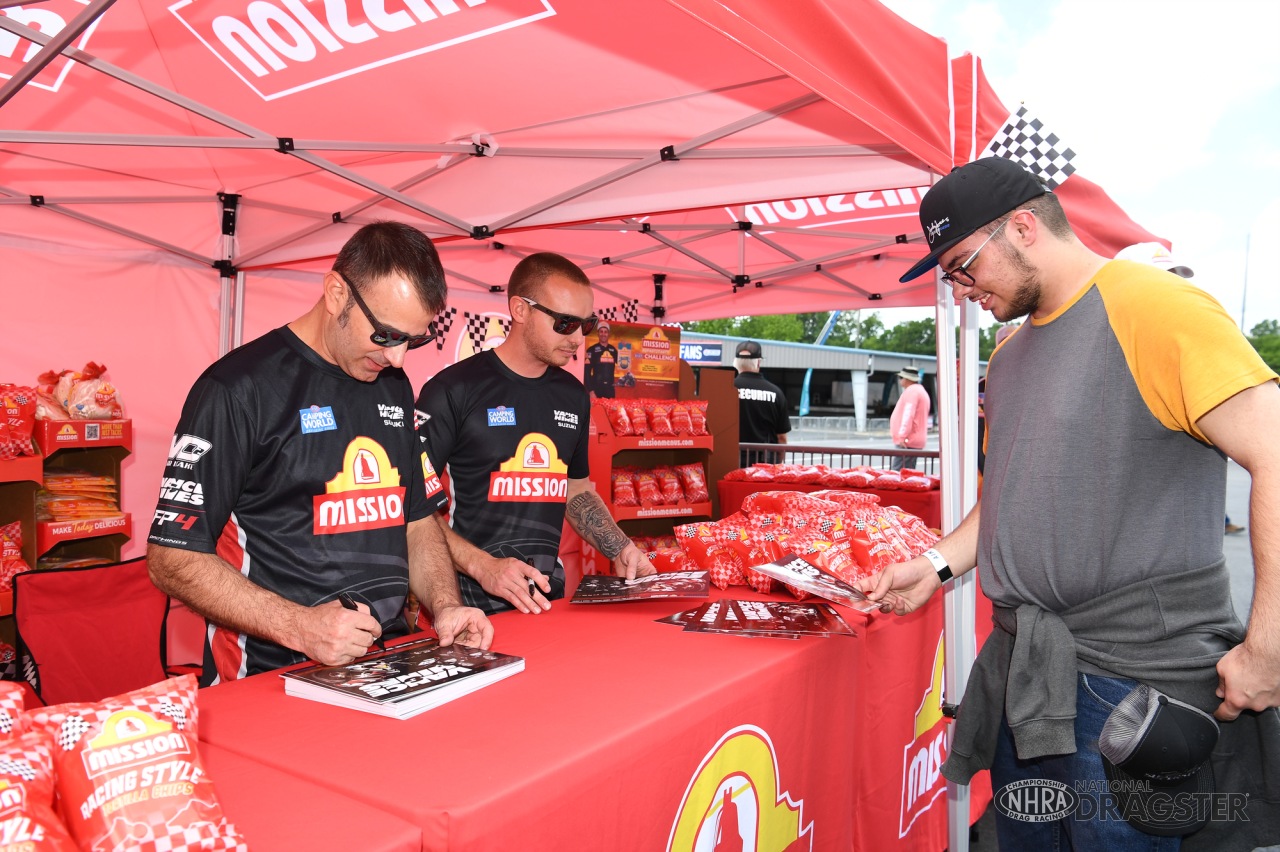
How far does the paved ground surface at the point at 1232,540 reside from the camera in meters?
3.30

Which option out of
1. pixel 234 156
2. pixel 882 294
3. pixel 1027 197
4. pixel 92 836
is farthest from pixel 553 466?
pixel 882 294

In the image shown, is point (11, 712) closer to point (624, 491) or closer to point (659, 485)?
point (624, 491)

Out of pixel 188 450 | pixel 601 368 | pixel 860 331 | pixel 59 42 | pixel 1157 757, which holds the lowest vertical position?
pixel 1157 757

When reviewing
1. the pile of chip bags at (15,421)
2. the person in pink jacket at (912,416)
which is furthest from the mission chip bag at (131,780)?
the person in pink jacket at (912,416)

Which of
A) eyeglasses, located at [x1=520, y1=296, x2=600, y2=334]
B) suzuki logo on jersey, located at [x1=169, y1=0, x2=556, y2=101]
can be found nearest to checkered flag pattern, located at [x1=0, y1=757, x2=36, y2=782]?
eyeglasses, located at [x1=520, y1=296, x2=600, y2=334]

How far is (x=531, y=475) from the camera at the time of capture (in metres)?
2.67

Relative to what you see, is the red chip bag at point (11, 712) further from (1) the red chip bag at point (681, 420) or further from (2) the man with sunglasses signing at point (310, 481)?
(1) the red chip bag at point (681, 420)

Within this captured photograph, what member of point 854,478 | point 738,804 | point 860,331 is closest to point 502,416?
point 738,804

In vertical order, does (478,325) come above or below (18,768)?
above

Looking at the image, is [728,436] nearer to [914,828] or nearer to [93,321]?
[914,828]

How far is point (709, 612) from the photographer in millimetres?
2137

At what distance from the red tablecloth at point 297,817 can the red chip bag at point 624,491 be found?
376 cm

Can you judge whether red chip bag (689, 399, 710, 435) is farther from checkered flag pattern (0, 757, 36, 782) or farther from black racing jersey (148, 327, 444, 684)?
checkered flag pattern (0, 757, 36, 782)

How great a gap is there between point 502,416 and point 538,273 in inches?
19.0
